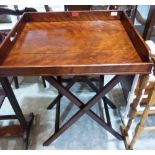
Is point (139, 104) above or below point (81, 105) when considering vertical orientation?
below

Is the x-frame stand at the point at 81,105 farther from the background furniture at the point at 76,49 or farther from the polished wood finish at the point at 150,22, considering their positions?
the polished wood finish at the point at 150,22

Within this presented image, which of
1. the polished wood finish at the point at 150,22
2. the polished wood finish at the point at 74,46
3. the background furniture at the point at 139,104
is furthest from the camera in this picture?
the polished wood finish at the point at 150,22

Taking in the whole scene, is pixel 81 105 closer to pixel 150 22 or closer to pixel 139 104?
pixel 139 104

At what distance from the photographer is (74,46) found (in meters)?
1.10

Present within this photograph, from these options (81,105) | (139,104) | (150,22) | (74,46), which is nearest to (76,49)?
(74,46)

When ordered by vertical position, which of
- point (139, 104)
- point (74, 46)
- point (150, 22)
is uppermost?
point (74, 46)

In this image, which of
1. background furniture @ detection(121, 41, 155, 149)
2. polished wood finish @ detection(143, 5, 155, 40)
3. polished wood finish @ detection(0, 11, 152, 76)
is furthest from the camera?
polished wood finish @ detection(143, 5, 155, 40)

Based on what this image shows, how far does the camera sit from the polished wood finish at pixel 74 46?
89 centimetres

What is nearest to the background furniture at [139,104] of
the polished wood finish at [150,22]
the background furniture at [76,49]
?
the background furniture at [76,49]

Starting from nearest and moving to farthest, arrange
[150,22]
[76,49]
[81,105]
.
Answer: [76,49]
[81,105]
[150,22]

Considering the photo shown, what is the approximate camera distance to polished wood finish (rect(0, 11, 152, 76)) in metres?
0.89

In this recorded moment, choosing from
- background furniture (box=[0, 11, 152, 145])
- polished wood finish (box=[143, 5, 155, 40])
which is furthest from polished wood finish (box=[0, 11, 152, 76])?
polished wood finish (box=[143, 5, 155, 40])

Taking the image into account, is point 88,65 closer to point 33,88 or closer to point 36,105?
point 36,105

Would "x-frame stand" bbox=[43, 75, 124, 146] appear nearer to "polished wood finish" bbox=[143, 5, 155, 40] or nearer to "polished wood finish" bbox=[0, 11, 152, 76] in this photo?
"polished wood finish" bbox=[0, 11, 152, 76]
